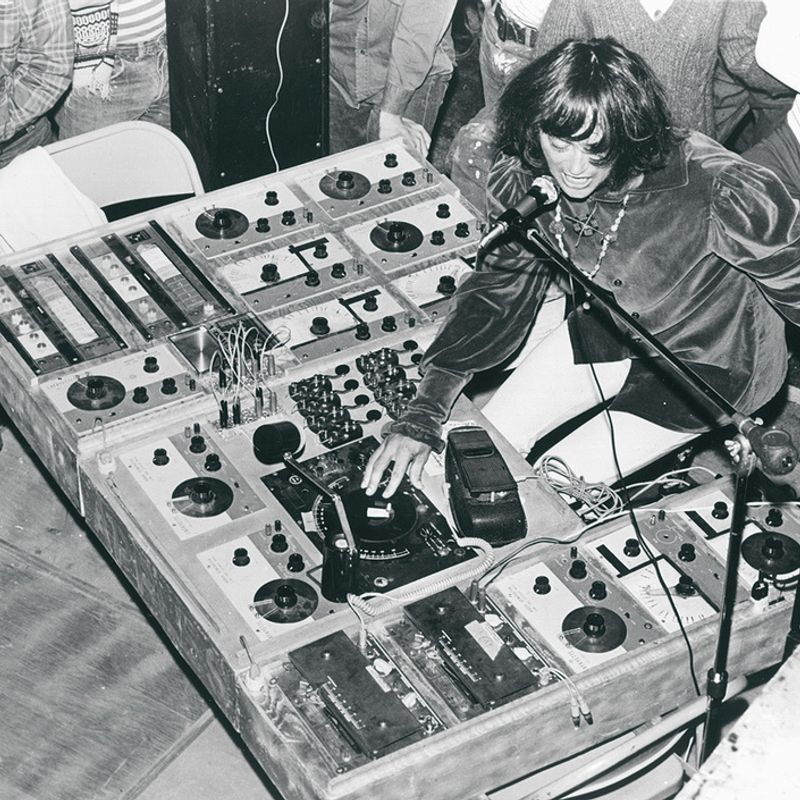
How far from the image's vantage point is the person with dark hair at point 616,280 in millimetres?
4000

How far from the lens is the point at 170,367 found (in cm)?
447

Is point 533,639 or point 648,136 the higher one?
point 648,136

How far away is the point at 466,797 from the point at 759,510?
3.42 ft

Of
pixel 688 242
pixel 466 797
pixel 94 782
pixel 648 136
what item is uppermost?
pixel 648 136

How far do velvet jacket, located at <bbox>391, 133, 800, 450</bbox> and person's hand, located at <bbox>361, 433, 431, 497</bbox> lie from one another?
0.03 meters

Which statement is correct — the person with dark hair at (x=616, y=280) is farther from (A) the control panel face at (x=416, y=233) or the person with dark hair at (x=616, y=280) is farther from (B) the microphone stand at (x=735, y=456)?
(B) the microphone stand at (x=735, y=456)

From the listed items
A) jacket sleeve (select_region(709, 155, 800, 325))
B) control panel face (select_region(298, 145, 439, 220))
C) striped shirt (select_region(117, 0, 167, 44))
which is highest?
jacket sleeve (select_region(709, 155, 800, 325))

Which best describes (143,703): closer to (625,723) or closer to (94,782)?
(94,782)

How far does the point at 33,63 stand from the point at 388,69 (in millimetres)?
1181

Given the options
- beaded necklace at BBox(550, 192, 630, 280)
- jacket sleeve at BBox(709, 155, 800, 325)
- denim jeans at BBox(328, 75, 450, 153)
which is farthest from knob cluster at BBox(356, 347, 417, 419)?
denim jeans at BBox(328, 75, 450, 153)

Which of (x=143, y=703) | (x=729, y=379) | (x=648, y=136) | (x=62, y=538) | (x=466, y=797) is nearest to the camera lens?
(x=466, y=797)

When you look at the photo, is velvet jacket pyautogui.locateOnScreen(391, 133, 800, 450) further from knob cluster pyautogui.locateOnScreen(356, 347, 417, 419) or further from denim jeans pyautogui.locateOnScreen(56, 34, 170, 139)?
denim jeans pyautogui.locateOnScreen(56, 34, 170, 139)

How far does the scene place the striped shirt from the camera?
18.9 feet

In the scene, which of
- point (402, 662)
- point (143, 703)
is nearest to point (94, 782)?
point (143, 703)
